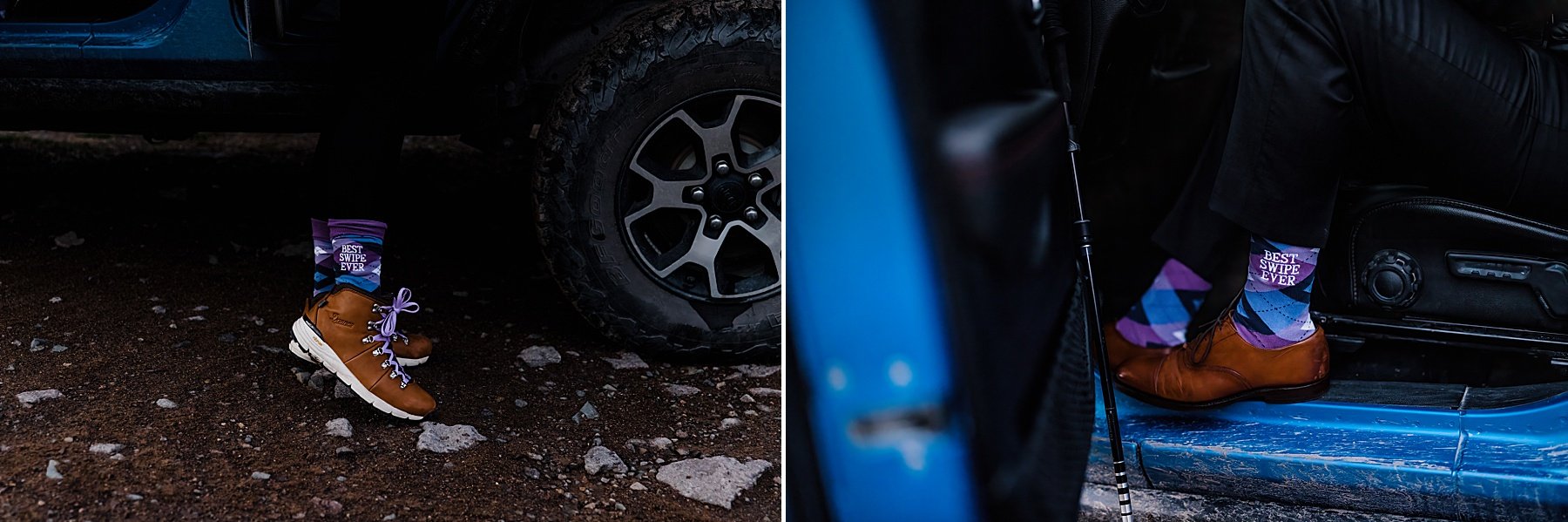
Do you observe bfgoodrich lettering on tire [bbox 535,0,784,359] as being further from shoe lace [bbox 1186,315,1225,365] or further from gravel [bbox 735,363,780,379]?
shoe lace [bbox 1186,315,1225,365]

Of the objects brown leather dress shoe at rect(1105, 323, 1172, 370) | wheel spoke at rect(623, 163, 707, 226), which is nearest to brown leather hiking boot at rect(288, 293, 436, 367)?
wheel spoke at rect(623, 163, 707, 226)

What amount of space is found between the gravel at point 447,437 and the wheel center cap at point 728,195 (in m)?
0.63

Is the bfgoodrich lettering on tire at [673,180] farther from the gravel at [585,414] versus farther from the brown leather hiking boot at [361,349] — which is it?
the brown leather hiking boot at [361,349]

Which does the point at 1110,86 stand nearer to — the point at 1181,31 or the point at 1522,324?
the point at 1181,31

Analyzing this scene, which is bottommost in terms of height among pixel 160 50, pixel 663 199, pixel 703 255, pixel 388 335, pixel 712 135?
pixel 388 335

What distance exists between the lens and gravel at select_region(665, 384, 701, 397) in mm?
2119

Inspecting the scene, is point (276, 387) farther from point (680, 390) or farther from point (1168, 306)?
point (1168, 306)

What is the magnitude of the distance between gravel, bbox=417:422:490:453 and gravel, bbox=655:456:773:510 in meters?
0.35

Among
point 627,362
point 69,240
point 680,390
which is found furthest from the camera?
point 69,240

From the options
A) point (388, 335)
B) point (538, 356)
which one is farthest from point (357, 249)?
point (538, 356)

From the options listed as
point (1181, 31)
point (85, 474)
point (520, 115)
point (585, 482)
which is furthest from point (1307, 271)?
point (85, 474)

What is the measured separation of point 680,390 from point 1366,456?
122cm

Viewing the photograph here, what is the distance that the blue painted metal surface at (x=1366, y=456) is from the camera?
1450 mm

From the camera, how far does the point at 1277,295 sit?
1639 mm
